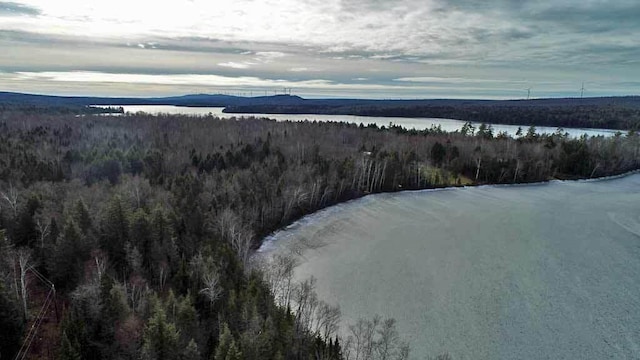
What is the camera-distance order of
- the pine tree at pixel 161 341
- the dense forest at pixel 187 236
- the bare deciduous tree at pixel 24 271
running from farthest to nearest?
1. the bare deciduous tree at pixel 24 271
2. the dense forest at pixel 187 236
3. the pine tree at pixel 161 341

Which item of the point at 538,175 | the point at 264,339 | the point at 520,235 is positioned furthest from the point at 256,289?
the point at 538,175

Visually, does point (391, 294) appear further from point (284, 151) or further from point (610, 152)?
point (610, 152)

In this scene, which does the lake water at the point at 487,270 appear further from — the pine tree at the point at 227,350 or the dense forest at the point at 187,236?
the pine tree at the point at 227,350

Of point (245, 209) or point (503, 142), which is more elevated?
point (503, 142)

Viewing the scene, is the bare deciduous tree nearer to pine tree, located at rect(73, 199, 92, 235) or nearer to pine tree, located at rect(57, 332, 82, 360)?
pine tree, located at rect(73, 199, 92, 235)

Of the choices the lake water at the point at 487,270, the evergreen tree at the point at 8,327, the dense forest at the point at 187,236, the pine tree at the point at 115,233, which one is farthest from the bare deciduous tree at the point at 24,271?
the lake water at the point at 487,270

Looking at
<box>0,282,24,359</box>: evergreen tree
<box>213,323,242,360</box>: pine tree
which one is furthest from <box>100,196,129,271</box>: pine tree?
<box>213,323,242,360</box>: pine tree
